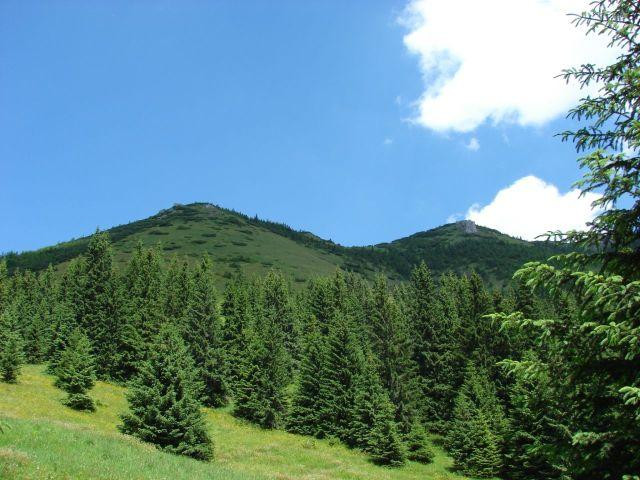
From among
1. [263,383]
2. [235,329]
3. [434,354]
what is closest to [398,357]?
[434,354]

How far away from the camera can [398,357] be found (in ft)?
170

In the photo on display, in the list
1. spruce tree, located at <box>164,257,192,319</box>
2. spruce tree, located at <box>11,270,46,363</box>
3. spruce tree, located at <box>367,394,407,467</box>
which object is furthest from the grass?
spruce tree, located at <box>164,257,192,319</box>

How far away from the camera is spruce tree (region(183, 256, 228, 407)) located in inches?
2181

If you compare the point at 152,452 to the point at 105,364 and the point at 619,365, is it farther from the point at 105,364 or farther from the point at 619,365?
the point at 105,364

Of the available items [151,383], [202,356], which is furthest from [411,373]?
[151,383]

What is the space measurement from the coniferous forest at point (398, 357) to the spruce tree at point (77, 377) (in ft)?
0.51

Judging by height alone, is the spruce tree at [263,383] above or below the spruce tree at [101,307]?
below

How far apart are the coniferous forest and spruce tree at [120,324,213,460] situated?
114 millimetres

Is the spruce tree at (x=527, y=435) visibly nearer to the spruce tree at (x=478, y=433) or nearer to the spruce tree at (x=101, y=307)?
the spruce tree at (x=478, y=433)

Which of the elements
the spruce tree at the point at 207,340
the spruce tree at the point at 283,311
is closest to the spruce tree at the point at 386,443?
the spruce tree at the point at 207,340

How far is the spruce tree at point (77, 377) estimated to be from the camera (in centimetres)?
3759

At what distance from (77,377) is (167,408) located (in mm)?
14039

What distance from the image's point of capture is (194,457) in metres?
28.5

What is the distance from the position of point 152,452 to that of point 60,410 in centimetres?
1744
